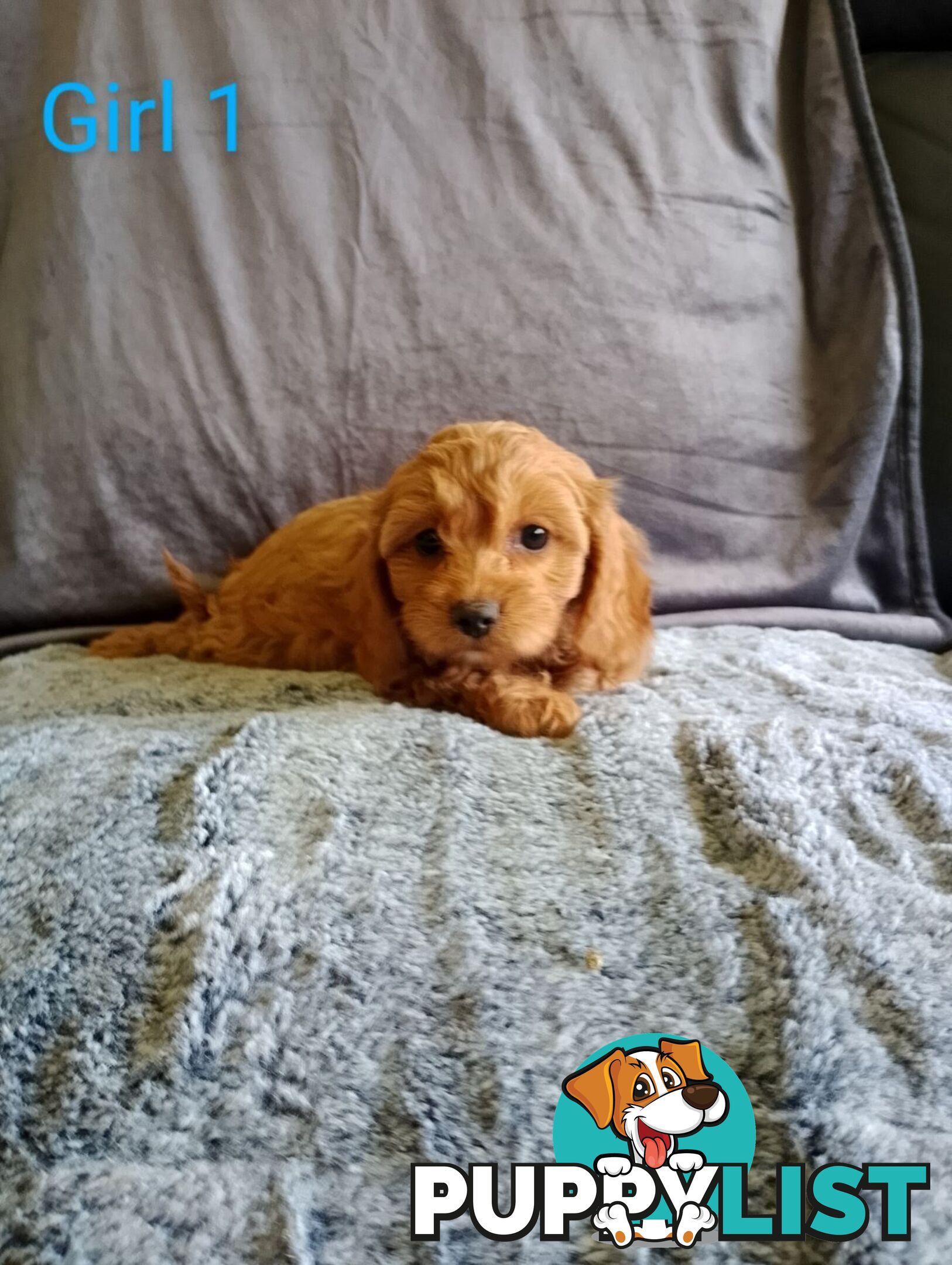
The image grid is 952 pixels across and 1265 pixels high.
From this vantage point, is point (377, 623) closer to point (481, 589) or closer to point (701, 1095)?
point (481, 589)

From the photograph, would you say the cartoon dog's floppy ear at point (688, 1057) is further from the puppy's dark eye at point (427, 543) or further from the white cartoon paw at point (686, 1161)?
the puppy's dark eye at point (427, 543)

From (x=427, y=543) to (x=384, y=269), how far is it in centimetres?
58

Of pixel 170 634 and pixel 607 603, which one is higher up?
pixel 607 603

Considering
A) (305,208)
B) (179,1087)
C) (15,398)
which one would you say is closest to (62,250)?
(15,398)

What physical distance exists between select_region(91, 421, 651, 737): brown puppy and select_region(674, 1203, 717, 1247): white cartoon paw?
2.14 feet

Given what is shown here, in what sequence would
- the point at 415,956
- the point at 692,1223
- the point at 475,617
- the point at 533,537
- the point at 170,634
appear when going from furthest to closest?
the point at 170,634
the point at 533,537
the point at 475,617
the point at 415,956
the point at 692,1223

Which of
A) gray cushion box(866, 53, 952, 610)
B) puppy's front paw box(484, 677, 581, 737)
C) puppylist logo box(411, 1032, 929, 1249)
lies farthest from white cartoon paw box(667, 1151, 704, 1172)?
gray cushion box(866, 53, 952, 610)

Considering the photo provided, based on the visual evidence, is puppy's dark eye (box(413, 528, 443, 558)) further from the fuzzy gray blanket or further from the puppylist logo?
the puppylist logo

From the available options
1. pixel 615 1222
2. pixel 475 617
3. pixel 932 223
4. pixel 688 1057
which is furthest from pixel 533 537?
pixel 932 223

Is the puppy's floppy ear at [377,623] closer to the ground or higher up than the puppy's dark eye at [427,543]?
closer to the ground

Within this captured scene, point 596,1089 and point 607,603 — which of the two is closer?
point 596,1089

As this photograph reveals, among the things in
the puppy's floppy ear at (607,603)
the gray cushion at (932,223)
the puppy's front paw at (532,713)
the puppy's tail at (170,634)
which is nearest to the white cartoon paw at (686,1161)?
the puppy's front paw at (532,713)

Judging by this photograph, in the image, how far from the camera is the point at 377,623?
1323 millimetres

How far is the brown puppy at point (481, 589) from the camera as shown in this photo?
1.24m
